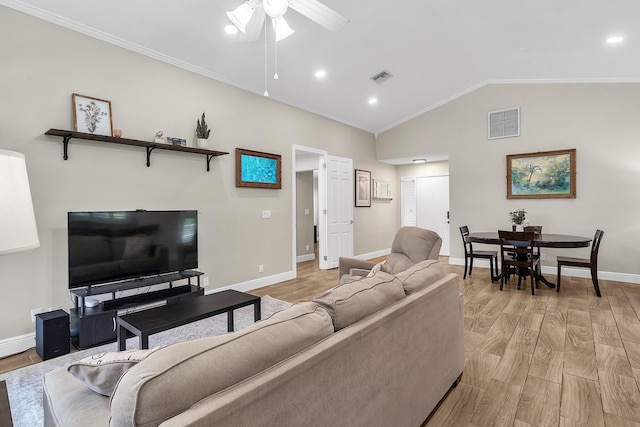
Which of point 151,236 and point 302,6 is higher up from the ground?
point 302,6

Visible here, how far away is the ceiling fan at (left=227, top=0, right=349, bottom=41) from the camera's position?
94.7 inches

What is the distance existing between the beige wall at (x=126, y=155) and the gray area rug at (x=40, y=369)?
558mm

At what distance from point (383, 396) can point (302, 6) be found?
2646 mm

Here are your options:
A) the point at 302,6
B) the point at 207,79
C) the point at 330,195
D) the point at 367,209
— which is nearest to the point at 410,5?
the point at 302,6

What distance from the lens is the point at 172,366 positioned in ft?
2.70

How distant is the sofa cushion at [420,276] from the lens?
1774mm

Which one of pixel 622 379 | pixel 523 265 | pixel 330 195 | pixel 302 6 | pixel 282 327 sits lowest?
pixel 622 379

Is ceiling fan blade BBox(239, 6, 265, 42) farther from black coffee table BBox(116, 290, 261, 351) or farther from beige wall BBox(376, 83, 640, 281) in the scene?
beige wall BBox(376, 83, 640, 281)

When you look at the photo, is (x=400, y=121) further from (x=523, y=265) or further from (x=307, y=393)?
(x=307, y=393)

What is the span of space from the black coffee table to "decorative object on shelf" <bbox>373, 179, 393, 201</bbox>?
5198mm

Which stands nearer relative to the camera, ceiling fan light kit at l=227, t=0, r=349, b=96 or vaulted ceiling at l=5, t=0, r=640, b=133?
ceiling fan light kit at l=227, t=0, r=349, b=96

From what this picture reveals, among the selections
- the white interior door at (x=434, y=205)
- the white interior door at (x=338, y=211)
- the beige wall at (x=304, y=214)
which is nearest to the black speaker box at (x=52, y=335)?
the white interior door at (x=338, y=211)

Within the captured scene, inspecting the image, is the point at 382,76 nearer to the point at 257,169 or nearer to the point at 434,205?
the point at 257,169

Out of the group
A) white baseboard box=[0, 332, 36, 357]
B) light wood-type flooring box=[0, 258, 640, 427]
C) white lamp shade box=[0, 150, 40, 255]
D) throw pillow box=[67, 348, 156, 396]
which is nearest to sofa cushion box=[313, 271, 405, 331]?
throw pillow box=[67, 348, 156, 396]
